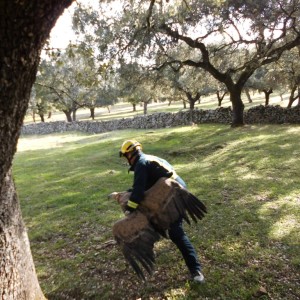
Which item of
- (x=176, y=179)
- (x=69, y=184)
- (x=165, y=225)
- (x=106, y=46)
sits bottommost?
(x=69, y=184)

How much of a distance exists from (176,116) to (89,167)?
16.2 meters

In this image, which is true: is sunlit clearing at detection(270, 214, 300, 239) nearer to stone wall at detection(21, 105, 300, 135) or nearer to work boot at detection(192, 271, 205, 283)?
work boot at detection(192, 271, 205, 283)

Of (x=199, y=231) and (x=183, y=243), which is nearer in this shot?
(x=183, y=243)

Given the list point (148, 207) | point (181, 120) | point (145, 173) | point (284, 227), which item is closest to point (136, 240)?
point (148, 207)

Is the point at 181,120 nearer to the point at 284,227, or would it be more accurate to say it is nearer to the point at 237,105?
the point at 237,105

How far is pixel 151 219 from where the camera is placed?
167 inches

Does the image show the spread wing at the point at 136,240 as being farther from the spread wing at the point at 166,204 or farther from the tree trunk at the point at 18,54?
the tree trunk at the point at 18,54

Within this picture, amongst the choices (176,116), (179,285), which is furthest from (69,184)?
(176,116)

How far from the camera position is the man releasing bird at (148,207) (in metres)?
4.02

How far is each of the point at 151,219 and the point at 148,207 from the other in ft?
0.56

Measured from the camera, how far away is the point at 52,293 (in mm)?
4820

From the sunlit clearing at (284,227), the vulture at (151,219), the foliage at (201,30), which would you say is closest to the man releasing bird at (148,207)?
the vulture at (151,219)

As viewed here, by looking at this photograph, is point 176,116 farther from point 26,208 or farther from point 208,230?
point 208,230

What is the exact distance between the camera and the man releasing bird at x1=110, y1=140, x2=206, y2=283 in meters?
4.02
